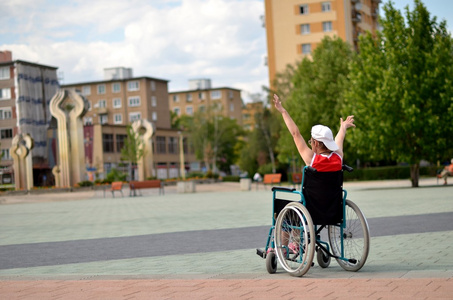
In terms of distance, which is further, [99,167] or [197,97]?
[197,97]

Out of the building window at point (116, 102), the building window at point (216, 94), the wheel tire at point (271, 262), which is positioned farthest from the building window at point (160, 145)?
the wheel tire at point (271, 262)

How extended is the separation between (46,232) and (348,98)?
23.7m

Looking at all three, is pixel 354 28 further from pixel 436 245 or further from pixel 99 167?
pixel 436 245

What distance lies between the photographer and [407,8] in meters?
33.3

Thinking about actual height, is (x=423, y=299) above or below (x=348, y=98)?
below

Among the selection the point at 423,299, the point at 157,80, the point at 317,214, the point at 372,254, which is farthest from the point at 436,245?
the point at 157,80

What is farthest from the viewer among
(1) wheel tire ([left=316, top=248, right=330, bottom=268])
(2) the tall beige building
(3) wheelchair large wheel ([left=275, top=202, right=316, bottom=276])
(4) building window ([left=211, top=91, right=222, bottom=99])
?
(4) building window ([left=211, top=91, right=222, bottom=99])

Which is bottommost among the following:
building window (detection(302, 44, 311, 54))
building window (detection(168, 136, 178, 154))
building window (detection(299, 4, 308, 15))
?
building window (detection(168, 136, 178, 154))

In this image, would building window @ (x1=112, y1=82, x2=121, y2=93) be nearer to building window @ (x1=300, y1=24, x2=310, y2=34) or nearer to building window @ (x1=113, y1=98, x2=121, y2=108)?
building window @ (x1=113, y1=98, x2=121, y2=108)

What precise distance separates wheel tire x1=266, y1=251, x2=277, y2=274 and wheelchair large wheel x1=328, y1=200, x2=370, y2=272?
2.22 feet

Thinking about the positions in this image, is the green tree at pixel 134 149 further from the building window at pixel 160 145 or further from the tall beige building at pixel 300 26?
the building window at pixel 160 145

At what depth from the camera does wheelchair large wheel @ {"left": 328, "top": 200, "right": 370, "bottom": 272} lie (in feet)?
21.7

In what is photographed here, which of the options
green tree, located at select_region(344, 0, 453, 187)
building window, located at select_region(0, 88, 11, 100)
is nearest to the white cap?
green tree, located at select_region(344, 0, 453, 187)

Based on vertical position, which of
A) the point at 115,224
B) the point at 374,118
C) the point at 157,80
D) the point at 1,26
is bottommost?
the point at 115,224
